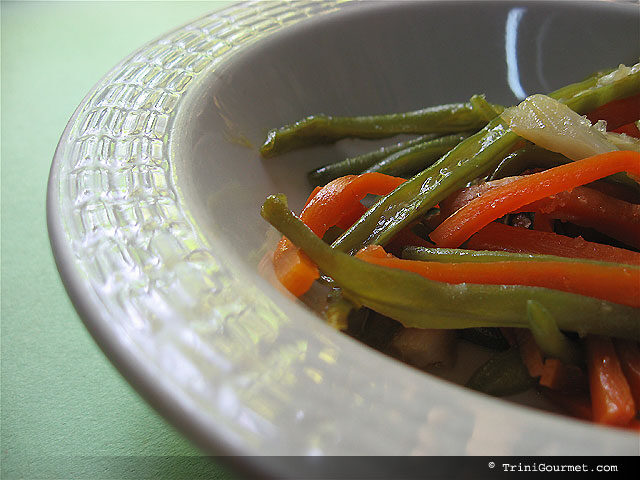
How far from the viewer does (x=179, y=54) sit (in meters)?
Answer: 1.33

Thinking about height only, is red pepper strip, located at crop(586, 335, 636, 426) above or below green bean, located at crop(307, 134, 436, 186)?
below

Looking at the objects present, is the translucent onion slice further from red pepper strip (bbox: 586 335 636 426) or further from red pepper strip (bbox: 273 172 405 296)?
red pepper strip (bbox: 586 335 636 426)

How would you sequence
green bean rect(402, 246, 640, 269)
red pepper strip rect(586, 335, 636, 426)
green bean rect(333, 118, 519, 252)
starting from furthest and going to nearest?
1. green bean rect(333, 118, 519, 252)
2. green bean rect(402, 246, 640, 269)
3. red pepper strip rect(586, 335, 636, 426)

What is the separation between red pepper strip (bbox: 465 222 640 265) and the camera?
2.96 feet

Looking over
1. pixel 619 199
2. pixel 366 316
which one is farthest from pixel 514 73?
pixel 366 316

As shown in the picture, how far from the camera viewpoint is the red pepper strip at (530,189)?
0.95m

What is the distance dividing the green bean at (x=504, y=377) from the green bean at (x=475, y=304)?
8 cm

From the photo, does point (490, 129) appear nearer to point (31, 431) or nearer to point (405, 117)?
point (405, 117)

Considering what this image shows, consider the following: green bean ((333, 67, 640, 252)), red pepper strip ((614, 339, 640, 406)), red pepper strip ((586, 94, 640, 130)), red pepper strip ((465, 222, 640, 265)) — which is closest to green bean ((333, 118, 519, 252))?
green bean ((333, 67, 640, 252))

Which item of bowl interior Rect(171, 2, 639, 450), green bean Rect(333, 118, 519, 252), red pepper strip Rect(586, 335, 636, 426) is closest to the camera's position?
red pepper strip Rect(586, 335, 636, 426)

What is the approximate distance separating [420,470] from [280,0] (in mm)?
1411

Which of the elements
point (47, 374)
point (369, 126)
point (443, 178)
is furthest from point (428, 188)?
point (47, 374)

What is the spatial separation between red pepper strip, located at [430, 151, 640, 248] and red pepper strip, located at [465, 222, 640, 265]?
0.13 feet

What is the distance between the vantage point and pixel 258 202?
115 centimetres
